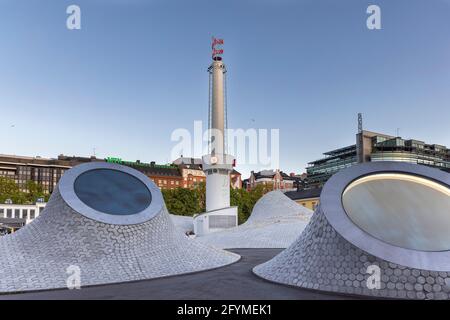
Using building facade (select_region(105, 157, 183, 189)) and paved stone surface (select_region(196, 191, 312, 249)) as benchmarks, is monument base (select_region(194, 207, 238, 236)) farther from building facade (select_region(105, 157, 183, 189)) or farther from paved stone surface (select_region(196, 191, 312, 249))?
building facade (select_region(105, 157, 183, 189))

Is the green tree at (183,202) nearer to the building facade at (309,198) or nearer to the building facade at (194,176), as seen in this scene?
the building facade at (309,198)

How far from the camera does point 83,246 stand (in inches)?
705

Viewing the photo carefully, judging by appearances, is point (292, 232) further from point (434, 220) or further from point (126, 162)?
point (126, 162)

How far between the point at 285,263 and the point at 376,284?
4.55m

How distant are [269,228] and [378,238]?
30.9 metres

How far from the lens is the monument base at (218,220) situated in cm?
5509

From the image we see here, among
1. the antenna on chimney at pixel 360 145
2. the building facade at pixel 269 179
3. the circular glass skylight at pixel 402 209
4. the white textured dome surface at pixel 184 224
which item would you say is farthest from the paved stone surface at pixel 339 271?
the building facade at pixel 269 179

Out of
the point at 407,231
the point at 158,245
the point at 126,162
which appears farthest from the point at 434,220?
the point at 126,162

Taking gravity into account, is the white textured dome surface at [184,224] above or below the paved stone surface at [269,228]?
below

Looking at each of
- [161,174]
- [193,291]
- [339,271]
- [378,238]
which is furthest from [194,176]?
[378,238]

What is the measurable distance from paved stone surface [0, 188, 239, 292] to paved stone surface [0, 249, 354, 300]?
106 cm

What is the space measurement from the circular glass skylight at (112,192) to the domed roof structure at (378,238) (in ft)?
27.9

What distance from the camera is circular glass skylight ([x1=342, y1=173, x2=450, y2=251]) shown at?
41.7 ft

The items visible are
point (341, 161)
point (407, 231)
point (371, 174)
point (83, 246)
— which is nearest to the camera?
point (407, 231)
